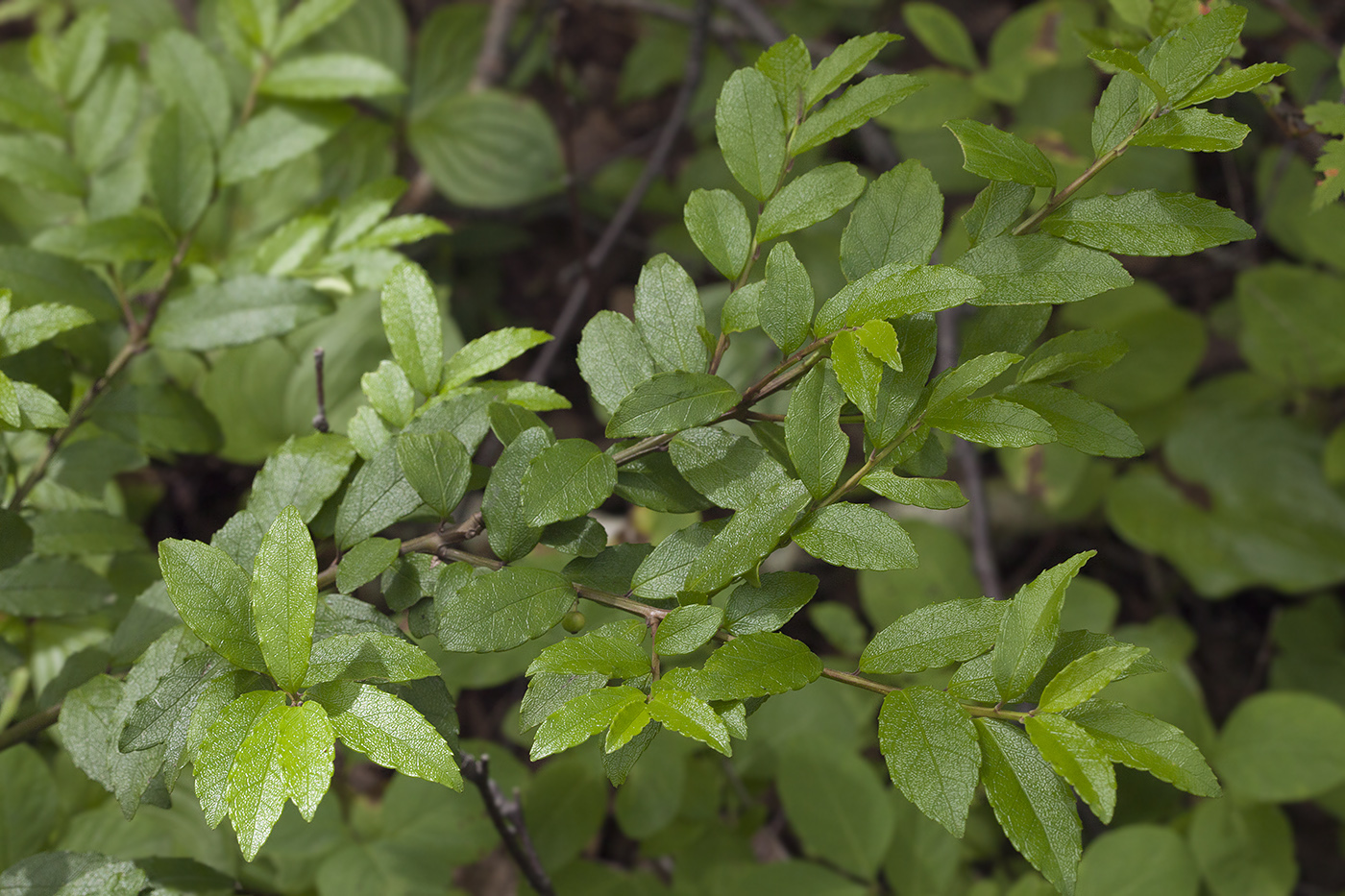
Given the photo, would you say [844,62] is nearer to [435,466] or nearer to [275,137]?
[435,466]

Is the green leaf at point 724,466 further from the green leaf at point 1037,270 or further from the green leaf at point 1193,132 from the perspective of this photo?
the green leaf at point 1193,132

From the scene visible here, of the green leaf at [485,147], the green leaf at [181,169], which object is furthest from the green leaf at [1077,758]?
the green leaf at [485,147]

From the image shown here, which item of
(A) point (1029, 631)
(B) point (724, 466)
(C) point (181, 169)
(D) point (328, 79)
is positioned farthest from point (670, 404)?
(D) point (328, 79)

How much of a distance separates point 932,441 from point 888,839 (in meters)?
0.97

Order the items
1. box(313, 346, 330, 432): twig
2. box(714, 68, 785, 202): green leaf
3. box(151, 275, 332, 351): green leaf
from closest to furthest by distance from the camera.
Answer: box(714, 68, 785, 202): green leaf → box(313, 346, 330, 432): twig → box(151, 275, 332, 351): green leaf

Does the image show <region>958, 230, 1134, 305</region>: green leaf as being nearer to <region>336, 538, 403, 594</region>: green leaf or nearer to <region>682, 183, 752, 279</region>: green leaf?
<region>682, 183, 752, 279</region>: green leaf

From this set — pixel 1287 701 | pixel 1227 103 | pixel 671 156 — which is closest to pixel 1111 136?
pixel 1287 701

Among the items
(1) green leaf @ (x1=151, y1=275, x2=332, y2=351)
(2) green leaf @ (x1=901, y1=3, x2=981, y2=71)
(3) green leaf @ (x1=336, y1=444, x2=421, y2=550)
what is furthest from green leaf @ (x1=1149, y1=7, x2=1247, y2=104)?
(2) green leaf @ (x1=901, y1=3, x2=981, y2=71)

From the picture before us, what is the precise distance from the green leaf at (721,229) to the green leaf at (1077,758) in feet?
1.25

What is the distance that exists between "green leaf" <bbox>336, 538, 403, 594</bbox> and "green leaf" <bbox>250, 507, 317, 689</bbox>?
0.23 ft

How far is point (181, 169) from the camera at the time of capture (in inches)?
42.0

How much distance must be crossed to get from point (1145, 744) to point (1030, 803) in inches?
3.0

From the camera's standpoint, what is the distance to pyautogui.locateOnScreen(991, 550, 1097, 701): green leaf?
0.52 metres

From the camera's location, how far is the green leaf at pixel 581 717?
0.52 metres
